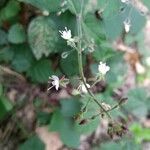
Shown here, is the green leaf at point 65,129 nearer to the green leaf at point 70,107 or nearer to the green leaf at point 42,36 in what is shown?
the green leaf at point 70,107

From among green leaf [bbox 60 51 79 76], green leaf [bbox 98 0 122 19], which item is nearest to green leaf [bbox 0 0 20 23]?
green leaf [bbox 60 51 79 76]

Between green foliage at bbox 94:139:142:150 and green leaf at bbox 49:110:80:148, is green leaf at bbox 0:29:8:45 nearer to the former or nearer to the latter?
green leaf at bbox 49:110:80:148

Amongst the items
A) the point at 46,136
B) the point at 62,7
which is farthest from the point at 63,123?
the point at 62,7

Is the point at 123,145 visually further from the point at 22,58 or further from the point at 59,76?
the point at 22,58

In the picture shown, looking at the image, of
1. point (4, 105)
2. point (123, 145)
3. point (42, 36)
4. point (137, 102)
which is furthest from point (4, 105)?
point (137, 102)

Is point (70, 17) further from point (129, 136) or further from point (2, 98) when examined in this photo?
point (129, 136)

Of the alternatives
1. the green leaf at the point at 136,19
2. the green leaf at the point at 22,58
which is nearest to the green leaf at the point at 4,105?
the green leaf at the point at 22,58
